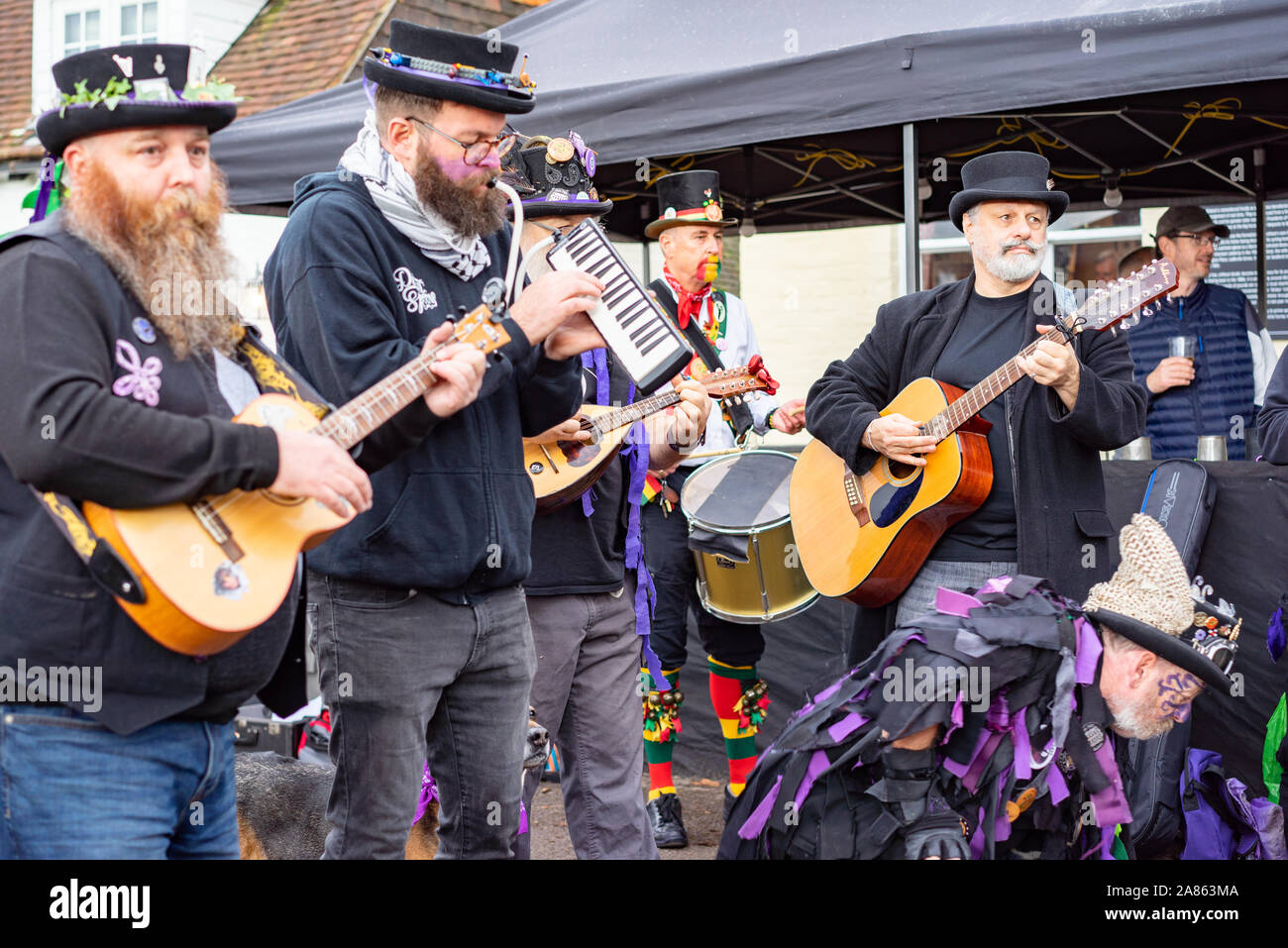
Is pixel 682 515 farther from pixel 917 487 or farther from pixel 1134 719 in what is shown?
pixel 1134 719

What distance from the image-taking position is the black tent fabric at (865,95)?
14.8 ft

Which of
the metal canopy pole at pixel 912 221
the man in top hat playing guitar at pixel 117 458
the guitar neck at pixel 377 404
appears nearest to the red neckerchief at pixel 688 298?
the metal canopy pole at pixel 912 221

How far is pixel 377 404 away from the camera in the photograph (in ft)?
7.94

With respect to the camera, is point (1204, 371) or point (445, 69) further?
point (1204, 371)

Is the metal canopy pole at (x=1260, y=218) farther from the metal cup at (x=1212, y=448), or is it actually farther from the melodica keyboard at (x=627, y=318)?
the melodica keyboard at (x=627, y=318)

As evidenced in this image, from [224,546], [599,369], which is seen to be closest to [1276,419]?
[599,369]

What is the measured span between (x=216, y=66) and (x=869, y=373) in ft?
36.7

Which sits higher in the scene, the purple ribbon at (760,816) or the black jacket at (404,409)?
the black jacket at (404,409)

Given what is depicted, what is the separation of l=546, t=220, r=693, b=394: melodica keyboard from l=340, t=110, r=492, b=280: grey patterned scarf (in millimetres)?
201

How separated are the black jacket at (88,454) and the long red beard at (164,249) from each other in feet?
0.08

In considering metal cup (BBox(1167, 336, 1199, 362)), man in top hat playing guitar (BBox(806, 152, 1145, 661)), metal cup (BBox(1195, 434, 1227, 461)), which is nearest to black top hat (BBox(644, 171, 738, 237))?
man in top hat playing guitar (BBox(806, 152, 1145, 661))

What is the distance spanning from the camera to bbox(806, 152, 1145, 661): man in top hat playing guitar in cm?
382

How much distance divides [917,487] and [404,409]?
1.98 m

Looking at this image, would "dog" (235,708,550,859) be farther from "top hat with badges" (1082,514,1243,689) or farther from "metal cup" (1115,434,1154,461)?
"metal cup" (1115,434,1154,461)
